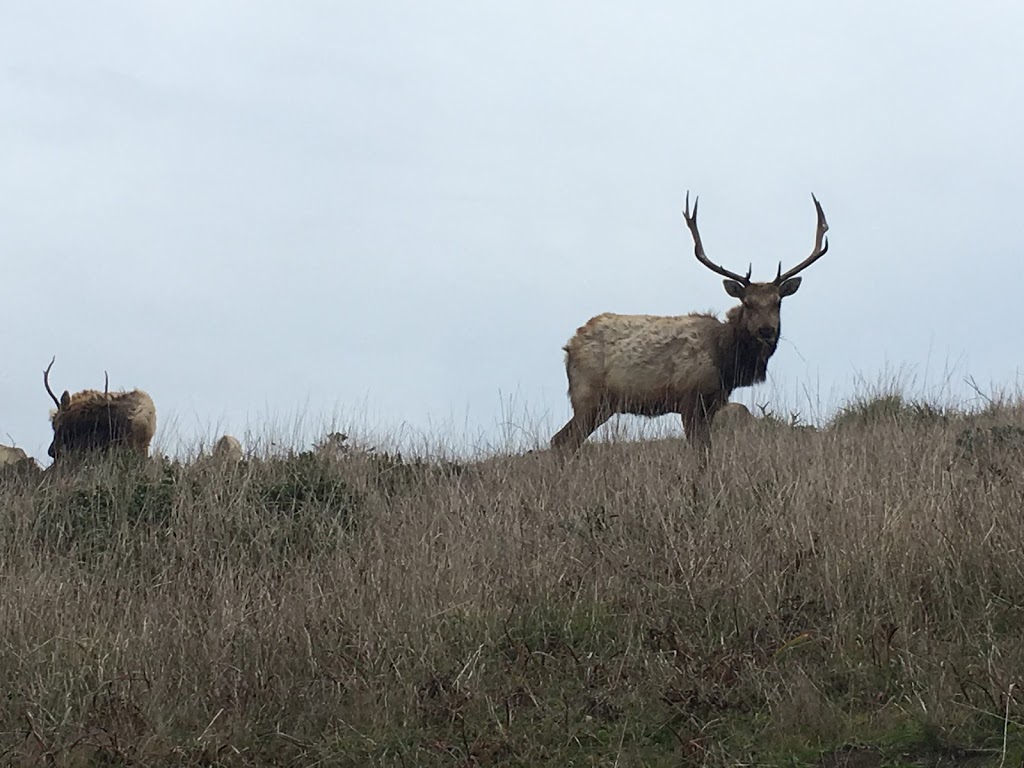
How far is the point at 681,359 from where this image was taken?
11.8 m

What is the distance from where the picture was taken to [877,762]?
14.8 ft

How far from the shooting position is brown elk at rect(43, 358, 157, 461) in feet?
43.6

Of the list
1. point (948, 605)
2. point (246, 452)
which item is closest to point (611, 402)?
point (246, 452)

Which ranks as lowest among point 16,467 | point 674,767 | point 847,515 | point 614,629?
point 674,767

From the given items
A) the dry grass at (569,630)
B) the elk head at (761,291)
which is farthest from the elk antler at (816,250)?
the dry grass at (569,630)

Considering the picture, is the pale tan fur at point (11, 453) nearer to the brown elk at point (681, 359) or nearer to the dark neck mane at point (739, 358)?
the brown elk at point (681, 359)

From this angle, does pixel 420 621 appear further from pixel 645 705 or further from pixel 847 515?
pixel 847 515

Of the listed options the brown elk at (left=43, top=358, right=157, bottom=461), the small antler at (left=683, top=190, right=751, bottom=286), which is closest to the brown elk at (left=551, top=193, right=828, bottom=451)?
the small antler at (left=683, top=190, right=751, bottom=286)

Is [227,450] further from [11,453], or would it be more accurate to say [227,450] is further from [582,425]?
[11,453]

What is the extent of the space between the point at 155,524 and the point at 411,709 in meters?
3.75

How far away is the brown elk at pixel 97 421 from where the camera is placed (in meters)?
13.3

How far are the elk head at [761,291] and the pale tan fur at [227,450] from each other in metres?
4.41

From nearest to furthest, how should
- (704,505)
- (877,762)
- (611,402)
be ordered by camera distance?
(877,762)
(704,505)
(611,402)

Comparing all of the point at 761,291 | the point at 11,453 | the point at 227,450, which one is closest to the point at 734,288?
the point at 761,291
